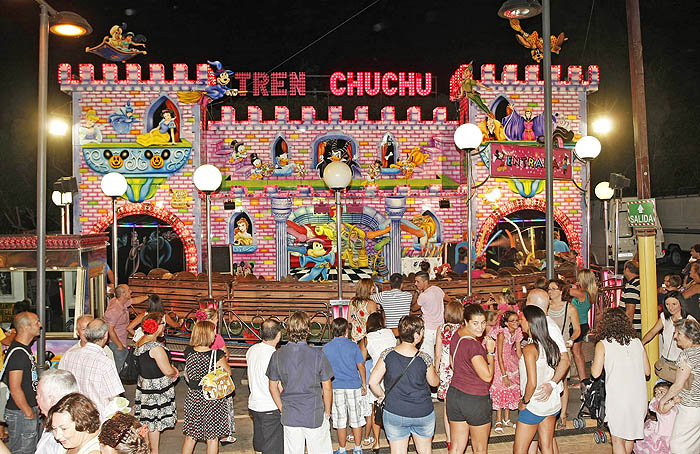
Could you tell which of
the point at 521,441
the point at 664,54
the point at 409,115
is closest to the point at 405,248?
the point at 409,115

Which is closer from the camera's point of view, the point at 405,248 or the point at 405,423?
the point at 405,423

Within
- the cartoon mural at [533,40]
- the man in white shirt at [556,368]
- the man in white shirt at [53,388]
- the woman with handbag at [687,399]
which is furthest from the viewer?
the cartoon mural at [533,40]

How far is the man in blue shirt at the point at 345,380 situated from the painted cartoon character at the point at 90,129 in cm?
1358

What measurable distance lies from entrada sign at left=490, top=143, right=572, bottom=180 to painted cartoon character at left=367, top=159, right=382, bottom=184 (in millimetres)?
3623

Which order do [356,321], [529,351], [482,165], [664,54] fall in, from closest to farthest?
1. [529,351]
2. [356,321]
3. [482,165]
4. [664,54]

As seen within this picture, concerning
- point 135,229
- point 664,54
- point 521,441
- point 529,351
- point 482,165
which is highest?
point 664,54

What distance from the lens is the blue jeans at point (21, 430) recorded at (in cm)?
573

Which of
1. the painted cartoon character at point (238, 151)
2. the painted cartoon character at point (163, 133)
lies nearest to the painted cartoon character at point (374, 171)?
the painted cartoon character at point (238, 151)

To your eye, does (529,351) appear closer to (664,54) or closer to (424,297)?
(424,297)

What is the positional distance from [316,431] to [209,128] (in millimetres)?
15073

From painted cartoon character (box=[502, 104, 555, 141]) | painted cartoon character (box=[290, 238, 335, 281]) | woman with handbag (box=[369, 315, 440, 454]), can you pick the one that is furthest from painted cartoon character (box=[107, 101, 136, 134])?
woman with handbag (box=[369, 315, 440, 454])

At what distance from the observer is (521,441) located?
5.69 m

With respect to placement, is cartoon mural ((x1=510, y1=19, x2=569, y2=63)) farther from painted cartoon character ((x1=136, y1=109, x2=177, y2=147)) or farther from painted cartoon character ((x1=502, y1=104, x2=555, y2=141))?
painted cartoon character ((x1=136, y1=109, x2=177, y2=147))

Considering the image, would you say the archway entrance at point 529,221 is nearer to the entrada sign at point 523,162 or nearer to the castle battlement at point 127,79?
the entrada sign at point 523,162
